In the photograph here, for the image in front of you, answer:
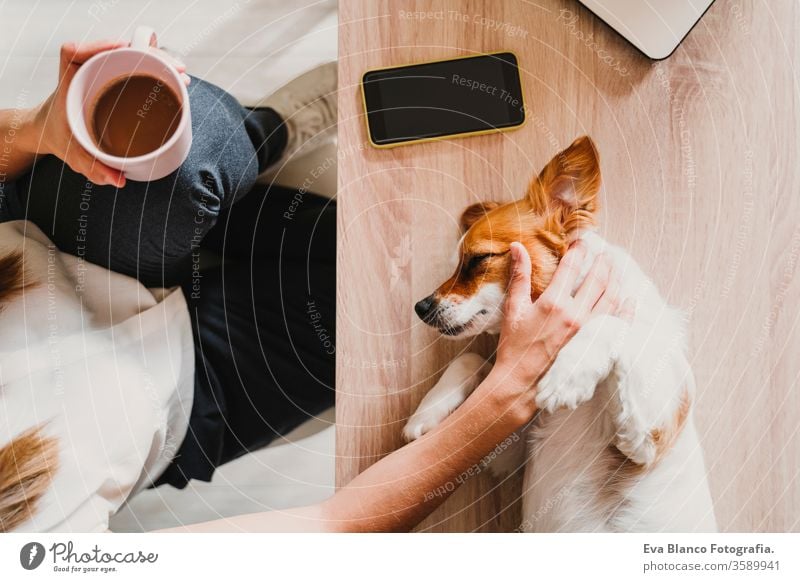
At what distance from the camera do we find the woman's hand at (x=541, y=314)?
43 centimetres

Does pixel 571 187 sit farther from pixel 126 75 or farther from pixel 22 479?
pixel 22 479

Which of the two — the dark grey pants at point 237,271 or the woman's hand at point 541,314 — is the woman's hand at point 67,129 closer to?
the dark grey pants at point 237,271

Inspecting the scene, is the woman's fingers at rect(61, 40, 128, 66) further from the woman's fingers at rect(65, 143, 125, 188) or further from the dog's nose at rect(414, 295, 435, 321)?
the dog's nose at rect(414, 295, 435, 321)

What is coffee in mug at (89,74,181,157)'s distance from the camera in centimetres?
43

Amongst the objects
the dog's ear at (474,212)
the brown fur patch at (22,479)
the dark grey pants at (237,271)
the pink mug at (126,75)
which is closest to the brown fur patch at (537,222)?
the dog's ear at (474,212)

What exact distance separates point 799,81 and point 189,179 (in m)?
0.49

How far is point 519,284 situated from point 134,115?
315 millimetres

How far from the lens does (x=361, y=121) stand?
0.47 m

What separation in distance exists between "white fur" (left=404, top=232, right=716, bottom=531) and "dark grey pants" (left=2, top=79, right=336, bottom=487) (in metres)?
0.11

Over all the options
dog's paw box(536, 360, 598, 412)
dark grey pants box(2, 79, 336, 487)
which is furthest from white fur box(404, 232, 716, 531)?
dark grey pants box(2, 79, 336, 487)

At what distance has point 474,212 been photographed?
1.51 ft

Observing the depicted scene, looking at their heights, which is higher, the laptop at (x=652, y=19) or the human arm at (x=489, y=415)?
the laptop at (x=652, y=19)

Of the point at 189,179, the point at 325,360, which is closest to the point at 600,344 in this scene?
the point at 325,360

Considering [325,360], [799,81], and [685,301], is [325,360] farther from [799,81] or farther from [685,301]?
[799,81]
